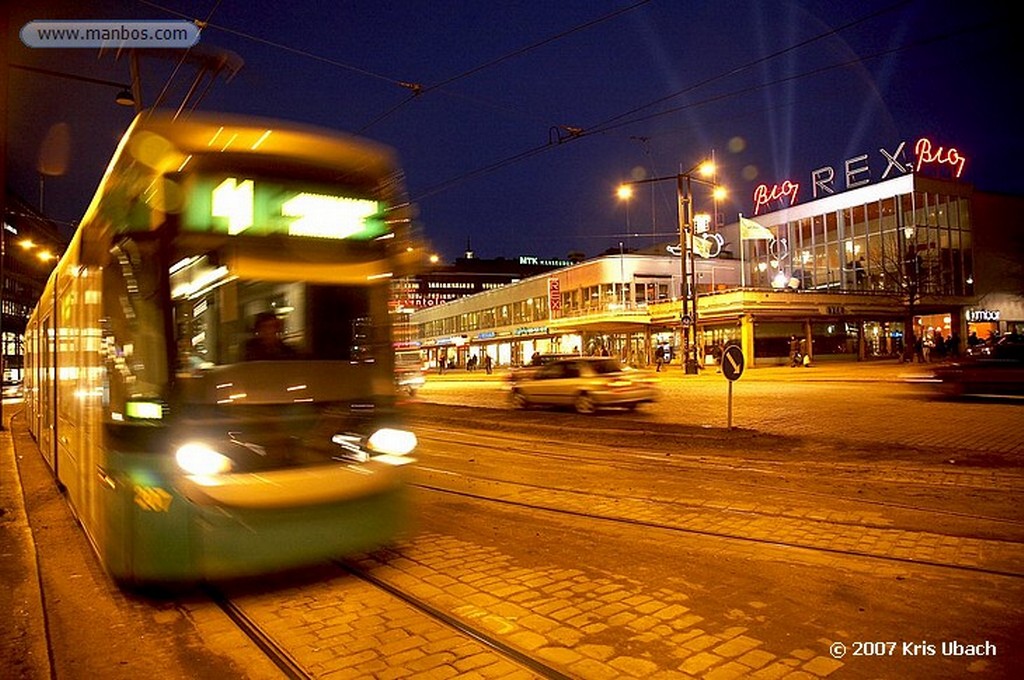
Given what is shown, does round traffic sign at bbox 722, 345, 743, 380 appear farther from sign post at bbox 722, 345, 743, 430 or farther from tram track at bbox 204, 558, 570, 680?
tram track at bbox 204, 558, 570, 680

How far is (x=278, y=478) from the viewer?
4.80m

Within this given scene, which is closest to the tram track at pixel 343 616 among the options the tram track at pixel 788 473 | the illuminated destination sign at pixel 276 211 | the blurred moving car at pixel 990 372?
the illuminated destination sign at pixel 276 211

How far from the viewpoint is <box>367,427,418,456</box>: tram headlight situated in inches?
211

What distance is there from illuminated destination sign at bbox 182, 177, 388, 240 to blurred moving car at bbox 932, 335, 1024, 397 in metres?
17.7

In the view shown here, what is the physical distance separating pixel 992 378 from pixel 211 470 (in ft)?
62.7

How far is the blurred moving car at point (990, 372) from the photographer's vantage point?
663 inches

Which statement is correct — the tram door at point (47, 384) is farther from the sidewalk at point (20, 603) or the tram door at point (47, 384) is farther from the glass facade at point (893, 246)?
the glass facade at point (893, 246)

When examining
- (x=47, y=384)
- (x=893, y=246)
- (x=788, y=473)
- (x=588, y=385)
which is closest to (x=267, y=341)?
(x=47, y=384)

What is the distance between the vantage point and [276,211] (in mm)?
5227

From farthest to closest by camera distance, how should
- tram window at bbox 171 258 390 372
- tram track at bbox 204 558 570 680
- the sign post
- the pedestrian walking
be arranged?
the pedestrian walking, the sign post, tram window at bbox 171 258 390 372, tram track at bbox 204 558 570 680

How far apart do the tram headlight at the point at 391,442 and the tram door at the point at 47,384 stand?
229 inches

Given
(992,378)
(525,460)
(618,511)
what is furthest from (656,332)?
(618,511)

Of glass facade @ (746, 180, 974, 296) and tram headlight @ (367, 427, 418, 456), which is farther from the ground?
glass facade @ (746, 180, 974, 296)

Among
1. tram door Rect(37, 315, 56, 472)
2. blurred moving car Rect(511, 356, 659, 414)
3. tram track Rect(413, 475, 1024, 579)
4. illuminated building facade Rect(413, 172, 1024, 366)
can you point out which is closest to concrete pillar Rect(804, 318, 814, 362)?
illuminated building facade Rect(413, 172, 1024, 366)
